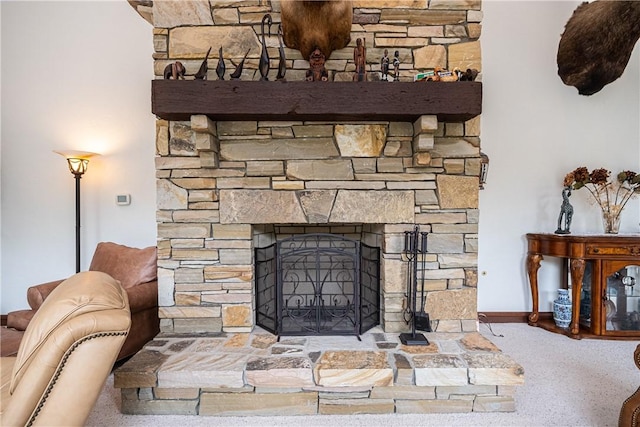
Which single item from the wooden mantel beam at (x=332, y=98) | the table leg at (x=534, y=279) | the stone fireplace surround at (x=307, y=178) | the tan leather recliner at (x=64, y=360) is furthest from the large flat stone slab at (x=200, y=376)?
the table leg at (x=534, y=279)

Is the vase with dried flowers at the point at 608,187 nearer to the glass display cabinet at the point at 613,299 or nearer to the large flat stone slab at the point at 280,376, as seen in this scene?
the glass display cabinet at the point at 613,299

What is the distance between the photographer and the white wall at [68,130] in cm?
306

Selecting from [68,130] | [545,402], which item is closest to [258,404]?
[545,402]

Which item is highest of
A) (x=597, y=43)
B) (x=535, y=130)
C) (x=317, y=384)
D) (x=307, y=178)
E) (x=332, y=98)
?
(x=597, y=43)

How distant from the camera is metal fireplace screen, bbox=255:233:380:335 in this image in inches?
84.7

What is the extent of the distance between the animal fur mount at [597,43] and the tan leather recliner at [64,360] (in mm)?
3810

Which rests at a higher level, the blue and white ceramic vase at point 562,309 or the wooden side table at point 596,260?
the wooden side table at point 596,260

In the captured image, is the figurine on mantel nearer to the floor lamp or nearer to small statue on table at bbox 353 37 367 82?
small statue on table at bbox 353 37 367 82

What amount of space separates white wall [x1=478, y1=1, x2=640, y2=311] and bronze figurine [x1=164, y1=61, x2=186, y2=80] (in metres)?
2.64

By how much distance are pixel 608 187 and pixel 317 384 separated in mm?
3211

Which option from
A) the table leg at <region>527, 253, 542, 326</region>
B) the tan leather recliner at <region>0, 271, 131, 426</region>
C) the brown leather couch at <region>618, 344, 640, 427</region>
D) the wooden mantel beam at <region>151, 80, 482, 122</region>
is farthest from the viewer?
the table leg at <region>527, 253, 542, 326</region>

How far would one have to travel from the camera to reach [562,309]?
2898 mm

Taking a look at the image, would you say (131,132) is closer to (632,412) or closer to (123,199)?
(123,199)

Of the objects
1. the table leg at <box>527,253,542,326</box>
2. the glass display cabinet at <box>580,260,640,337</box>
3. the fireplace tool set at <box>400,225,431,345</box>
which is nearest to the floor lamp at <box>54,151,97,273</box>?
the fireplace tool set at <box>400,225,431,345</box>
